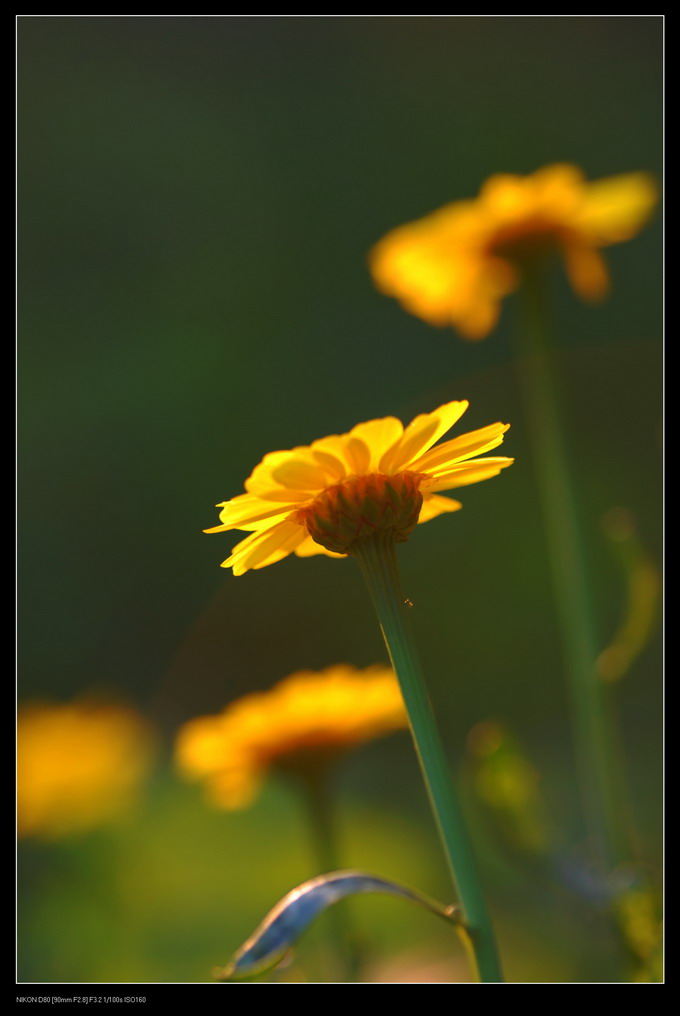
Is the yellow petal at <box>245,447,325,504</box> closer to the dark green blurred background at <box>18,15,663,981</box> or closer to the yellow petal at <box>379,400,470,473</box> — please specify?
the yellow petal at <box>379,400,470,473</box>

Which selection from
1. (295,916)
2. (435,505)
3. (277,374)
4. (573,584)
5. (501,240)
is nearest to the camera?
(295,916)

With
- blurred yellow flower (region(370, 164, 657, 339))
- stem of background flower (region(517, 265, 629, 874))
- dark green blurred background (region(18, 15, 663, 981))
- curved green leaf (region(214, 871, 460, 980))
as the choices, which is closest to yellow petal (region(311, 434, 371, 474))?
curved green leaf (region(214, 871, 460, 980))

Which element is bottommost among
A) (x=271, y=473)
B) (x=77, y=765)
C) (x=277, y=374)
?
(x=77, y=765)

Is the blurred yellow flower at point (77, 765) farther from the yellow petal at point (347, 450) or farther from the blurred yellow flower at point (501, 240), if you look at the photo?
the yellow petal at point (347, 450)

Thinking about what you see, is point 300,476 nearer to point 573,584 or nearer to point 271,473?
point 271,473

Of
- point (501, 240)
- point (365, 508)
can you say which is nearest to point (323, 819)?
point (365, 508)

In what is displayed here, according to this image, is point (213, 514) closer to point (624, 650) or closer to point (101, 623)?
point (101, 623)
